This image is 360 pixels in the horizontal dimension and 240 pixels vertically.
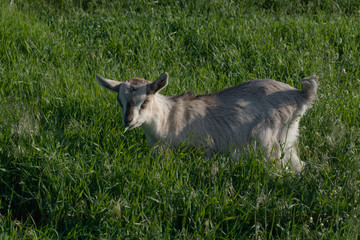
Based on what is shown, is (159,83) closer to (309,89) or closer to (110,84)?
(110,84)

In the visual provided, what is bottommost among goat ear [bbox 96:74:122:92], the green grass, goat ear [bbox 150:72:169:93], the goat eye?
the green grass

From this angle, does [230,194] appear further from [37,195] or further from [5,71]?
[5,71]

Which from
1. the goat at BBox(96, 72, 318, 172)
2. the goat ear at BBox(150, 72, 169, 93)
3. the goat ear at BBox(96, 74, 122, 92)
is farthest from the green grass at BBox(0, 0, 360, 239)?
the goat ear at BBox(150, 72, 169, 93)

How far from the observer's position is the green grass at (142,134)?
383 centimetres

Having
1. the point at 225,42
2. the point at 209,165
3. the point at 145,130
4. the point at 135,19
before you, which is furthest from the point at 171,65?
the point at 209,165

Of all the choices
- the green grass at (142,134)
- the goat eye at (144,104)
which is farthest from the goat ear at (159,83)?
the green grass at (142,134)

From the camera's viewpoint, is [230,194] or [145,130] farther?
[145,130]

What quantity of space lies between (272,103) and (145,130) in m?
1.23

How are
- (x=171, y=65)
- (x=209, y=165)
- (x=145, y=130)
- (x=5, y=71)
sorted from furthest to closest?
1. (x=171, y=65)
2. (x=5, y=71)
3. (x=145, y=130)
4. (x=209, y=165)

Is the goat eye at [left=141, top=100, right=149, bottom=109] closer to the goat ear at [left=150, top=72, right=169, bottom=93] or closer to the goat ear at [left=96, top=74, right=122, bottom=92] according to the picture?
the goat ear at [left=150, top=72, right=169, bottom=93]

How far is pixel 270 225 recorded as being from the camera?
3.88m

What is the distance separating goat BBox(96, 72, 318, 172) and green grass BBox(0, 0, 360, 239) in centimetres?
24

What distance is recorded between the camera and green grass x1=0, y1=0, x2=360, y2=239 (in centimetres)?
383

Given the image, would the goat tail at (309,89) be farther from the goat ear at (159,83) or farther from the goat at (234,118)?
the goat ear at (159,83)
